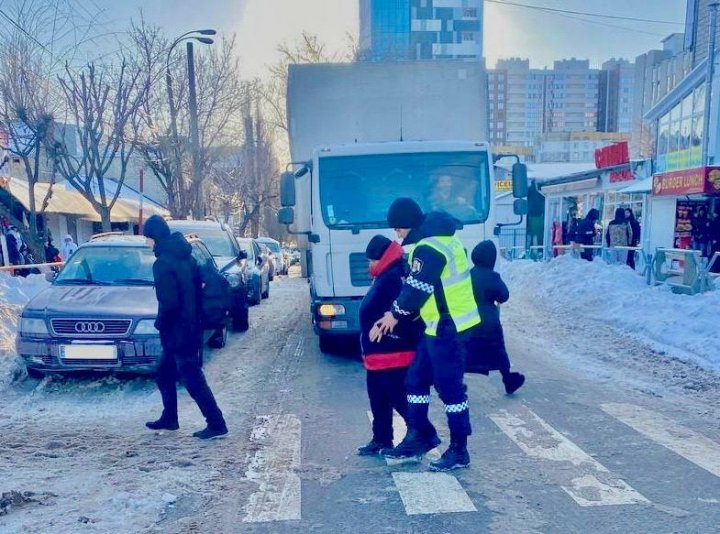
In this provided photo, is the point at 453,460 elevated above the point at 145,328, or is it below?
below

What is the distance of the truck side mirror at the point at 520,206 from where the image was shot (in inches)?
322

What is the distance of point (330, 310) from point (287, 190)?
170 centimetres

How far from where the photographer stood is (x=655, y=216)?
18406 mm

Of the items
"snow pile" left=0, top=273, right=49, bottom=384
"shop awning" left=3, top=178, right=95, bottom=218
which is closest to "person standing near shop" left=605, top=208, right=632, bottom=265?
"snow pile" left=0, top=273, right=49, bottom=384

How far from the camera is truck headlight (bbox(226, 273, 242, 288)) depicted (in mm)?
10767

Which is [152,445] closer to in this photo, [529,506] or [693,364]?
[529,506]

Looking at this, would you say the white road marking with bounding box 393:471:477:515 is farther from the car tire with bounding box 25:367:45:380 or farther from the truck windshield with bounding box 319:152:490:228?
the car tire with bounding box 25:367:45:380

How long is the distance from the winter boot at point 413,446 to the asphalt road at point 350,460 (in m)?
0.10

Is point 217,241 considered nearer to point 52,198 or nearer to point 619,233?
point 619,233

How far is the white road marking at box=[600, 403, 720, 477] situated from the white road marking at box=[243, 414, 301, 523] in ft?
9.98

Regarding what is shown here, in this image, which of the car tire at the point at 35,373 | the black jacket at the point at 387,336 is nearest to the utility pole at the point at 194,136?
the car tire at the point at 35,373

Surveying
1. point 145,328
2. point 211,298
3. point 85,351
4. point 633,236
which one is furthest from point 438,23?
point 211,298

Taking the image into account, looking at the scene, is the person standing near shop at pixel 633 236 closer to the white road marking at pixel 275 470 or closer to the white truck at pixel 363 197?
the white truck at pixel 363 197

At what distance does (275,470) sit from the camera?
4.57m
